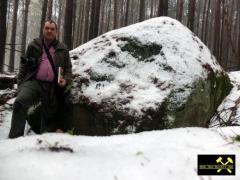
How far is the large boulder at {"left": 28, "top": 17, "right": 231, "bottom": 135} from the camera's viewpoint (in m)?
4.62

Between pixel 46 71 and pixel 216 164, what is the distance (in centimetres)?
276

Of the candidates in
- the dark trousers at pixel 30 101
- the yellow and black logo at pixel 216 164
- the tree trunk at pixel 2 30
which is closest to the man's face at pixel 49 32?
the dark trousers at pixel 30 101

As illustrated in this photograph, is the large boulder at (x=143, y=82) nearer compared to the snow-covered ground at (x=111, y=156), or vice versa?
the snow-covered ground at (x=111, y=156)

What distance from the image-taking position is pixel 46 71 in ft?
15.2

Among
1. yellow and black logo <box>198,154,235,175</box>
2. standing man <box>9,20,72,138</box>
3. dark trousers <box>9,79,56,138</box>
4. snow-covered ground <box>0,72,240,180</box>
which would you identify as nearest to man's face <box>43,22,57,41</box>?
standing man <box>9,20,72,138</box>

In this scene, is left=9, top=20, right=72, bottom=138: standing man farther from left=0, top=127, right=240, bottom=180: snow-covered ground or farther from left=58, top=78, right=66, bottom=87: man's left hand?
left=0, top=127, right=240, bottom=180: snow-covered ground

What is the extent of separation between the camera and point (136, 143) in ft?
10.7

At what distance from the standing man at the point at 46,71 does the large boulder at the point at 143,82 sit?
36 cm

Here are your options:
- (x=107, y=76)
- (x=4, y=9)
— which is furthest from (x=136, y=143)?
(x=4, y=9)

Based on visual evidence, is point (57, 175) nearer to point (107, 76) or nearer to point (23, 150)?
point (23, 150)

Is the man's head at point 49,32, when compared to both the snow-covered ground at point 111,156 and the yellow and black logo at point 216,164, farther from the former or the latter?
the yellow and black logo at point 216,164

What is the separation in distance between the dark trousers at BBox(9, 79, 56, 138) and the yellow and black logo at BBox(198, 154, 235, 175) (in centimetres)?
236

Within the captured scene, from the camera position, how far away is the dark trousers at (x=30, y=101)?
416 centimetres

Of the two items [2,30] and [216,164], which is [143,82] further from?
[2,30]
